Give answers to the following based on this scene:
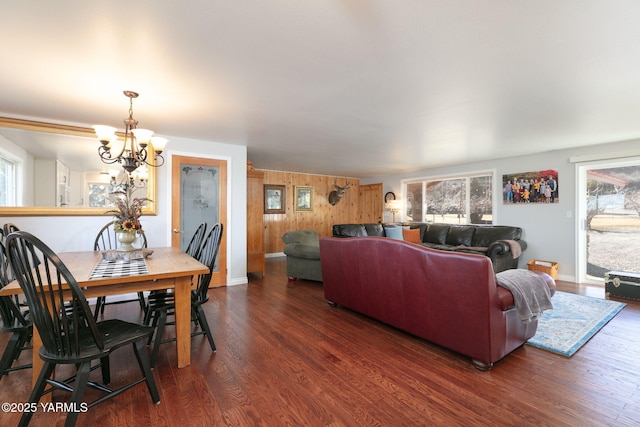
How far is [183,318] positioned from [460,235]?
545 cm

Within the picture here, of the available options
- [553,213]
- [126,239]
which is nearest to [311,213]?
[553,213]

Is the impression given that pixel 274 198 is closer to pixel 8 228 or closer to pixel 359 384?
pixel 8 228

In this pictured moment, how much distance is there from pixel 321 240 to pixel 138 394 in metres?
2.28

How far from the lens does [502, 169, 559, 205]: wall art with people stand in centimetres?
512

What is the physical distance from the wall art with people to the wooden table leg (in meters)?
5.85

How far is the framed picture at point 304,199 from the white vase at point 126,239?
5.53 meters

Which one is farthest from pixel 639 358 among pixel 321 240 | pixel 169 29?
pixel 169 29

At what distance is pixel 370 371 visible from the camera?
2150 millimetres

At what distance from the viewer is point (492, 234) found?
5.54 meters

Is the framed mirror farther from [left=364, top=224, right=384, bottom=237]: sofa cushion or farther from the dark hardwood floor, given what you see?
[left=364, top=224, right=384, bottom=237]: sofa cushion

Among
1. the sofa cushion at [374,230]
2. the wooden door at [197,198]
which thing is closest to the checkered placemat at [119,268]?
the wooden door at [197,198]

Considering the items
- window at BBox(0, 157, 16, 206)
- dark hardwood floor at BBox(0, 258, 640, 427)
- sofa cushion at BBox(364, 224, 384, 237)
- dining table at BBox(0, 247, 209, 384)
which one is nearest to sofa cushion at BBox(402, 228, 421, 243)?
sofa cushion at BBox(364, 224, 384, 237)

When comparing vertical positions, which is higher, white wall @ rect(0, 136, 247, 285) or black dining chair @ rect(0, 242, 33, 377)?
white wall @ rect(0, 136, 247, 285)

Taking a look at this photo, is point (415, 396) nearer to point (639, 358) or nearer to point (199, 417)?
point (199, 417)
